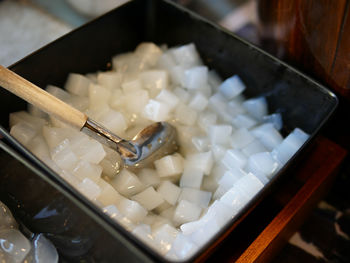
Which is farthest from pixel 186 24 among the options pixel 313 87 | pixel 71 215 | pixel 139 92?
pixel 71 215

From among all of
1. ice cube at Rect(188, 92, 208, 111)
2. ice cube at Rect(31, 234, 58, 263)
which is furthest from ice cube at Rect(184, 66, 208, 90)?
ice cube at Rect(31, 234, 58, 263)

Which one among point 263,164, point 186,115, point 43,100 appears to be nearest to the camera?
point 43,100

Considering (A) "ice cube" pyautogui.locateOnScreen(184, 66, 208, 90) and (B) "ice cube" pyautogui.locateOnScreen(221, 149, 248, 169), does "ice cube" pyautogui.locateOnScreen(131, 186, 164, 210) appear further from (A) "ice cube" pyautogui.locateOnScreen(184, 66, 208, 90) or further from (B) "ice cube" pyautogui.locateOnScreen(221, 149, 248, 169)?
(A) "ice cube" pyautogui.locateOnScreen(184, 66, 208, 90)

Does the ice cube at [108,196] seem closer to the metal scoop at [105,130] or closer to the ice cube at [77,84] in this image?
the metal scoop at [105,130]

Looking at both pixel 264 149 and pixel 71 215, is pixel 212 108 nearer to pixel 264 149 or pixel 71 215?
pixel 264 149

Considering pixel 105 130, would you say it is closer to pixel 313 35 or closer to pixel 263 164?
pixel 263 164

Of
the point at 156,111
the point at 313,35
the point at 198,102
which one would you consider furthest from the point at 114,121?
the point at 313,35

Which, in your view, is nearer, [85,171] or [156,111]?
[85,171]
